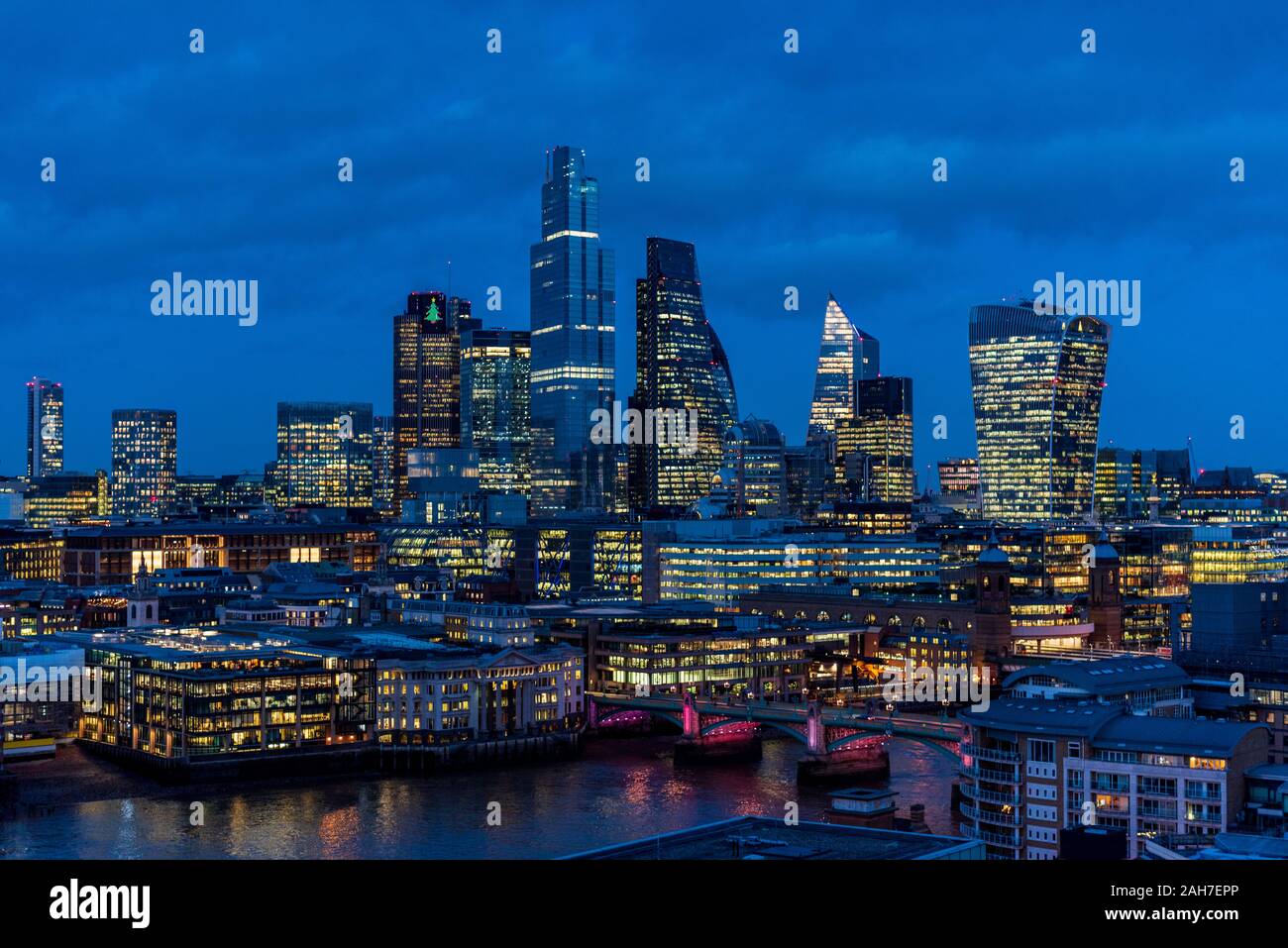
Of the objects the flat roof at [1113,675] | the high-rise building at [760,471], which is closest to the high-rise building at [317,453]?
the high-rise building at [760,471]

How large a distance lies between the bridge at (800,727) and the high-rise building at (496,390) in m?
116

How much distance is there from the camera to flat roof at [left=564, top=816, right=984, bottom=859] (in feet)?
56.2

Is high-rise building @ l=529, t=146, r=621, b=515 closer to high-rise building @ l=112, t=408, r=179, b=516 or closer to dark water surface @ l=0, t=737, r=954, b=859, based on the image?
high-rise building @ l=112, t=408, r=179, b=516

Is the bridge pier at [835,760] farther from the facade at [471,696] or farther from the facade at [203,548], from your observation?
the facade at [203,548]

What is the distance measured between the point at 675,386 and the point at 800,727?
11130 cm

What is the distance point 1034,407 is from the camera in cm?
13412

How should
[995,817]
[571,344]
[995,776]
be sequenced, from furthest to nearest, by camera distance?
[571,344] < [995,776] < [995,817]

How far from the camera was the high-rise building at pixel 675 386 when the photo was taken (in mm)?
156625

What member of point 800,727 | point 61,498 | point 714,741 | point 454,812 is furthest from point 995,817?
point 61,498

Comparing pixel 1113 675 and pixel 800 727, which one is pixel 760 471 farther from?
pixel 1113 675
